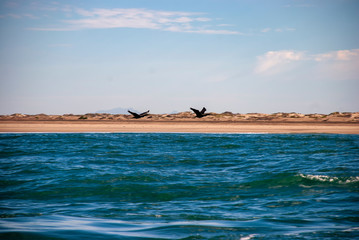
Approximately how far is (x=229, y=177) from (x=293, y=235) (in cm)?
686

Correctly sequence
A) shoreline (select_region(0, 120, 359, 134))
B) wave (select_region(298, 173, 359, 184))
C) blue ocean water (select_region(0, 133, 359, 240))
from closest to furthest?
blue ocean water (select_region(0, 133, 359, 240)) < wave (select_region(298, 173, 359, 184)) < shoreline (select_region(0, 120, 359, 134))

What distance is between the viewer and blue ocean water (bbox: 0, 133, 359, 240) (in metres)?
6.50

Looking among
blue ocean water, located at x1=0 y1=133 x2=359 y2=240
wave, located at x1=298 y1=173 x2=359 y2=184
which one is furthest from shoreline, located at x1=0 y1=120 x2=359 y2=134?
wave, located at x1=298 y1=173 x2=359 y2=184

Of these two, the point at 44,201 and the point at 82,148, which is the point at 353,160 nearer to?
the point at 44,201

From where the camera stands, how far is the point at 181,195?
1030cm

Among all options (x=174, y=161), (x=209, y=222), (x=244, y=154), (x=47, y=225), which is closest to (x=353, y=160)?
(x=244, y=154)

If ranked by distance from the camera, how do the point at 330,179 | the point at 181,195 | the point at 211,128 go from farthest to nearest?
the point at 211,128, the point at 330,179, the point at 181,195

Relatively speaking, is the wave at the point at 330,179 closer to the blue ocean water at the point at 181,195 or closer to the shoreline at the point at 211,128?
the blue ocean water at the point at 181,195

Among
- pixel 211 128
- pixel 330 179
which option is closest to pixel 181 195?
pixel 330 179

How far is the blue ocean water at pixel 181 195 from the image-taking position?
21.3 ft

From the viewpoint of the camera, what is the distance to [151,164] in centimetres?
1622

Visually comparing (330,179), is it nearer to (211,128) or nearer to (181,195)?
(181,195)

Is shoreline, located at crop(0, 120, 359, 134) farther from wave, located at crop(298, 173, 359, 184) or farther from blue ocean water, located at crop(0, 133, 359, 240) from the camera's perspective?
wave, located at crop(298, 173, 359, 184)

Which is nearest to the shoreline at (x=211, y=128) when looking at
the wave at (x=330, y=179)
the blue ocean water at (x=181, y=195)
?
the blue ocean water at (x=181, y=195)
